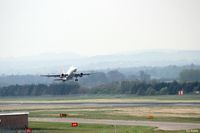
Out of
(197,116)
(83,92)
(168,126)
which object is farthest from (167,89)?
(168,126)

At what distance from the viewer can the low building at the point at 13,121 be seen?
92562 millimetres

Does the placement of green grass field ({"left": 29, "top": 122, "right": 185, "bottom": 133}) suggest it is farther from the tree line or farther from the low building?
the tree line

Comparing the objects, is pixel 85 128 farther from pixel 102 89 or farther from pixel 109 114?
A: pixel 102 89

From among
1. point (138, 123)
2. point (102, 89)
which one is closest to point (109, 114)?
point (138, 123)

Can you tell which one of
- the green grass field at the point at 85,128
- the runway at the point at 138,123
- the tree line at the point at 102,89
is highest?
the tree line at the point at 102,89

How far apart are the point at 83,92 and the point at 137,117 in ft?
293

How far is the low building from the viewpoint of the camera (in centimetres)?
9256

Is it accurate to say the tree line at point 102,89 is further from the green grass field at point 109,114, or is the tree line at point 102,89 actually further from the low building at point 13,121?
the low building at point 13,121

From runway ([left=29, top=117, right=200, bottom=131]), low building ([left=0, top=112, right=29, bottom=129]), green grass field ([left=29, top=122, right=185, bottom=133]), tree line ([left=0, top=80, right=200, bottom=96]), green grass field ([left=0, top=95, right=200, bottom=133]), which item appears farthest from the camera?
tree line ([left=0, top=80, right=200, bottom=96])

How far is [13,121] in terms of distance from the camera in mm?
93375

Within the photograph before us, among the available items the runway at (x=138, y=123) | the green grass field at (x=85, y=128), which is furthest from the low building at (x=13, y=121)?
the runway at (x=138, y=123)

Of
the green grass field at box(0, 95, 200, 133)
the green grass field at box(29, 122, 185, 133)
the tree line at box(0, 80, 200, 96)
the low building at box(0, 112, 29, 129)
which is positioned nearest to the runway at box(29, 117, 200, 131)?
the green grass field at box(0, 95, 200, 133)

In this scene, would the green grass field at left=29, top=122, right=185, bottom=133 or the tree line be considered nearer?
the green grass field at left=29, top=122, right=185, bottom=133

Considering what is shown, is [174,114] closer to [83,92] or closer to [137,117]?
[137,117]
